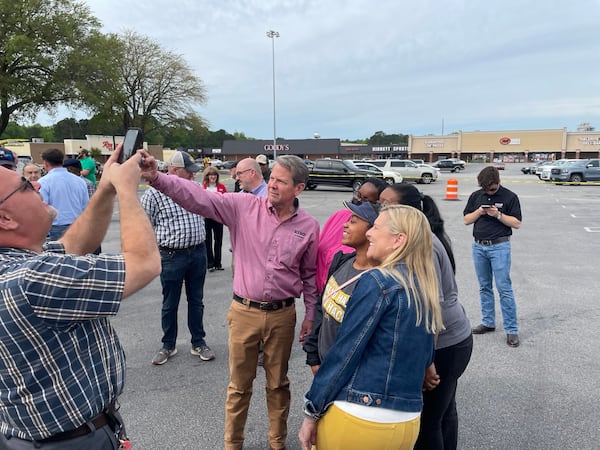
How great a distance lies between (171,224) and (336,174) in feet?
60.4

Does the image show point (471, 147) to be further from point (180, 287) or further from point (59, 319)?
point (59, 319)

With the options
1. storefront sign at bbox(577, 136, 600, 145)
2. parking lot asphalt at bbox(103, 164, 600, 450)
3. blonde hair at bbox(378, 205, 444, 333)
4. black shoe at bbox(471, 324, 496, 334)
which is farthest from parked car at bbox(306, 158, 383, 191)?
storefront sign at bbox(577, 136, 600, 145)

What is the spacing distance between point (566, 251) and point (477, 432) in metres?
6.85

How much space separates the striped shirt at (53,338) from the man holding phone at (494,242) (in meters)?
3.99

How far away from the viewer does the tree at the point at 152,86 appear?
119 feet

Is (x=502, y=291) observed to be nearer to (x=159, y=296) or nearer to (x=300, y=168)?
(x=300, y=168)

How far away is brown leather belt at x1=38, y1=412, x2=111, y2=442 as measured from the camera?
1.37 m

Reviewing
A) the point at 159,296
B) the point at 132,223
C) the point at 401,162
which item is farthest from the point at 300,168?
the point at 401,162

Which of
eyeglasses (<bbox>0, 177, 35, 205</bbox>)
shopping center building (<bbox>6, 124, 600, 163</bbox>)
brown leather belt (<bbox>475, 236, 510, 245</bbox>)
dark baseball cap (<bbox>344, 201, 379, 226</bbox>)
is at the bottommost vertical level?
brown leather belt (<bbox>475, 236, 510, 245</bbox>)

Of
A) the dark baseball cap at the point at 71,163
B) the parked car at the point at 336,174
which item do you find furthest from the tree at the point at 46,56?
the dark baseball cap at the point at 71,163

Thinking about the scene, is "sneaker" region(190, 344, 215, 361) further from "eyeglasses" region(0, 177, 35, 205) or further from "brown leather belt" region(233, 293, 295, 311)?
"eyeglasses" region(0, 177, 35, 205)

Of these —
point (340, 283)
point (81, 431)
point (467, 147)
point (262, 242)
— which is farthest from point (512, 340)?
point (467, 147)

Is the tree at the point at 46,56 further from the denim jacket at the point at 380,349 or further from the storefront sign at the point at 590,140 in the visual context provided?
the storefront sign at the point at 590,140

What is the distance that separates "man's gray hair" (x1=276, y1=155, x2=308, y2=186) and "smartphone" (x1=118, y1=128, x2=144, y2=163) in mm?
1058
